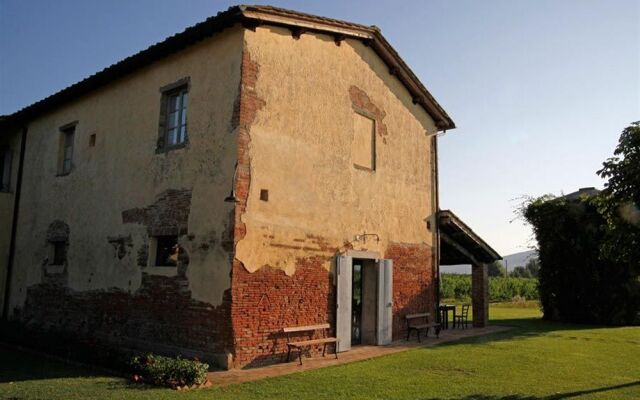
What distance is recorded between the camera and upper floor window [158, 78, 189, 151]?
11312 mm

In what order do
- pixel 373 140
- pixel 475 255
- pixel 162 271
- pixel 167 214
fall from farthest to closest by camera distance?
pixel 475 255 → pixel 373 140 → pixel 167 214 → pixel 162 271

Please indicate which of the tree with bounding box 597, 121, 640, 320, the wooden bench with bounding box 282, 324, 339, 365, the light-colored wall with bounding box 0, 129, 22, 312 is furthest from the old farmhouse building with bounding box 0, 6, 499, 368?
the tree with bounding box 597, 121, 640, 320

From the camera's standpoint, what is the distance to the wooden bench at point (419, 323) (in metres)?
13.8

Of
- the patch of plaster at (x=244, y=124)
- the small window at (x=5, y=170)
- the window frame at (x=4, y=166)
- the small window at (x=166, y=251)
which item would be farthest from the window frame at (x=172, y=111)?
the small window at (x=5, y=170)

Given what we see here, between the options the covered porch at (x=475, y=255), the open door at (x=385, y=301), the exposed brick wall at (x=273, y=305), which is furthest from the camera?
the covered porch at (x=475, y=255)

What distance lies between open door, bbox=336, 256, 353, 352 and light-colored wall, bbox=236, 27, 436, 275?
0.42 metres

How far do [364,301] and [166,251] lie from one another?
5251mm

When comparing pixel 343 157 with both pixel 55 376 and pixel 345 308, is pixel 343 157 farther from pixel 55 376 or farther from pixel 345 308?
pixel 55 376

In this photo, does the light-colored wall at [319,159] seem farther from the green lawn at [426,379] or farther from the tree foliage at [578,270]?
the tree foliage at [578,270]

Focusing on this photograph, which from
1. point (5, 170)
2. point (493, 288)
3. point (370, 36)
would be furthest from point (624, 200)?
point (493, 288)

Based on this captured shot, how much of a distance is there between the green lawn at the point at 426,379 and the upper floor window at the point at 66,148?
5.61 meters

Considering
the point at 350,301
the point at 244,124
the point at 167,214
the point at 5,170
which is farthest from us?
the point at 5,170

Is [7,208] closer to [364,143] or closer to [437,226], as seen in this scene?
[364,143]

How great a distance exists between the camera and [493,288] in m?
41.1
